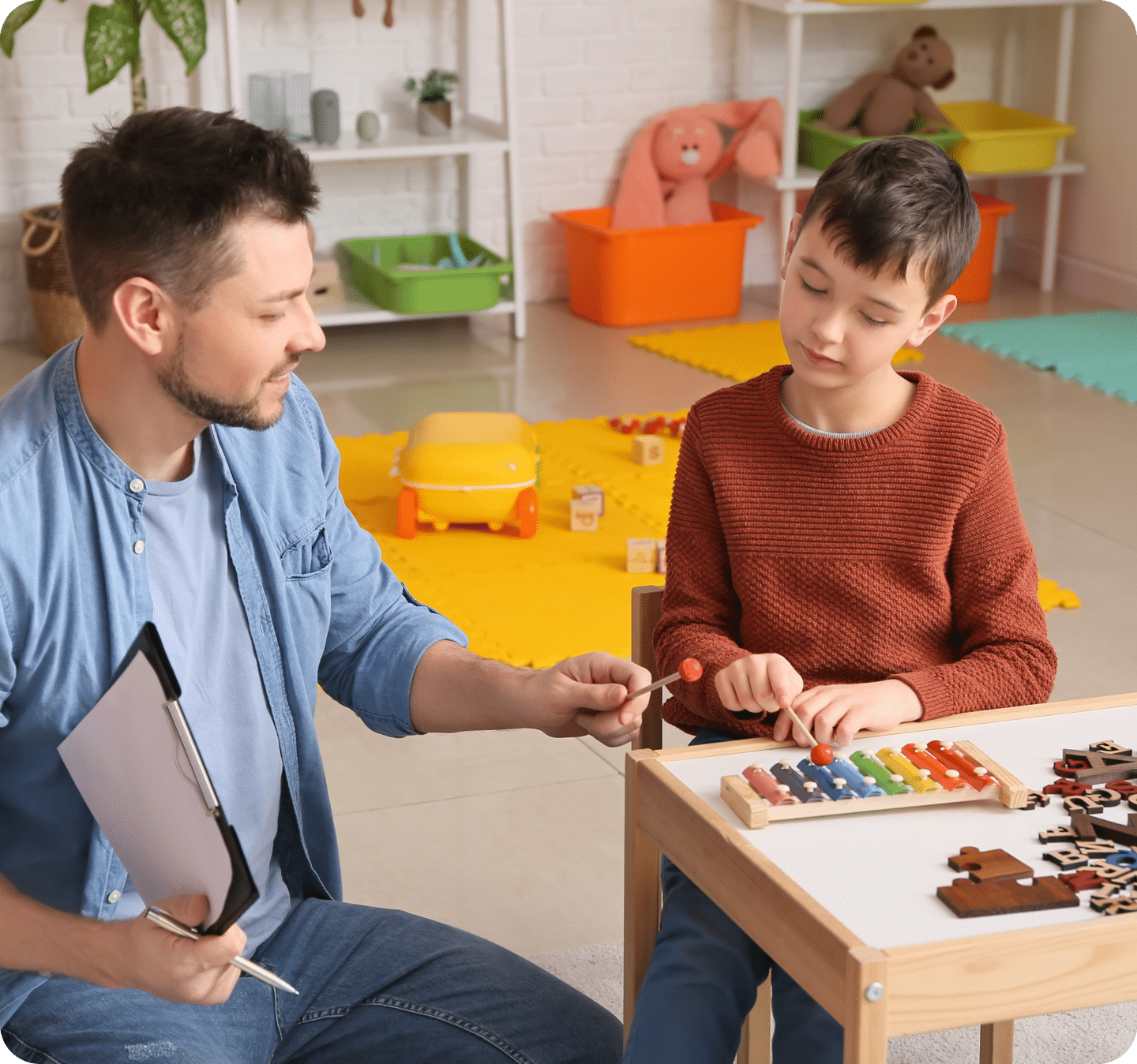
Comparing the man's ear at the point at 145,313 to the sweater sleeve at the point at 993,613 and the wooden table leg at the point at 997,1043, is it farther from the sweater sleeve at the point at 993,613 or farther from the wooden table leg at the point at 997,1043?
the wooden table leg at the point at 997,1043

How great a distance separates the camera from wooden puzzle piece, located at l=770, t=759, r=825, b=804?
1170 mm

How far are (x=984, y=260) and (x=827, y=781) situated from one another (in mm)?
4416

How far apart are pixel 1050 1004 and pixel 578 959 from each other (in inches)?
38.8

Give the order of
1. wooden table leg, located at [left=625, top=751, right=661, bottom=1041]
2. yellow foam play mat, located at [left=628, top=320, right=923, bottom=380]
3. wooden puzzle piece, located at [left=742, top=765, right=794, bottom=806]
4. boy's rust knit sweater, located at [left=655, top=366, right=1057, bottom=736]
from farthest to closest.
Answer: yellow foam play mat, located at [left=628, top=320, right=923, bottom=380], boy's rust knit sweater, located at [left=655, top=366, right=1057, bottom=736], wooden table leg, located at [left=625, top=751, right=661, bottom=1041], wooden puzzle piece, located at [left=742, top=765, right=794, bottom=806]

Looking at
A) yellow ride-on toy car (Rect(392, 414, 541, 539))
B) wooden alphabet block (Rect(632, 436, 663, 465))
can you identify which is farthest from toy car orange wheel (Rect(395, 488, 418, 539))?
wooden alphabet block (Rect(632, 436, 663, 465))

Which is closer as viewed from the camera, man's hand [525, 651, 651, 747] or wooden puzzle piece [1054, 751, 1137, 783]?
wooden puzzle piece [1054, 751, 1137, 783]

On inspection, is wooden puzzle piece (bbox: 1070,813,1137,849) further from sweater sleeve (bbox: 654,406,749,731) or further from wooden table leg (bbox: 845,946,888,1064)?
sweater sleeve (bbox: 654,406,749,731)

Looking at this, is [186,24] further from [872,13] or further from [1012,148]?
[1012,148]

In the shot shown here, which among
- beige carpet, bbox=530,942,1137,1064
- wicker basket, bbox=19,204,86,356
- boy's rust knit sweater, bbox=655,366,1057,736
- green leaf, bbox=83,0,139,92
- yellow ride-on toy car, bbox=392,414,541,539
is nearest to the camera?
boy's rust knit sweater, bbox=655,366,1057,736

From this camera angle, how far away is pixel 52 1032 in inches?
47.8

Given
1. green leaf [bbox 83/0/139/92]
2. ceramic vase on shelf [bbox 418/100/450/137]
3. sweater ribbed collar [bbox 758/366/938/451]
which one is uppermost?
green leaf [bbox 83/0/139/92]

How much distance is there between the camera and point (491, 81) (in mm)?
5188

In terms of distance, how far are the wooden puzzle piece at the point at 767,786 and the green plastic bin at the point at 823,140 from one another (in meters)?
4.10

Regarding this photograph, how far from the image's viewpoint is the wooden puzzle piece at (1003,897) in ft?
3.33
